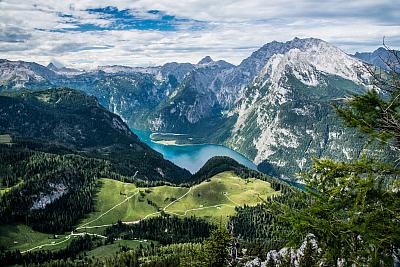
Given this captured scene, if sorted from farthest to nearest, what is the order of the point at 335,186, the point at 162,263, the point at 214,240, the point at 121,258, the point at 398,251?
1. the point at 121,258
2. the point at 162,263
3. the point at 214,240
4. the point at 335,186
5. the point at 398,251

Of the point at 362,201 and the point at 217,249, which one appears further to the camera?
the point at 217,249

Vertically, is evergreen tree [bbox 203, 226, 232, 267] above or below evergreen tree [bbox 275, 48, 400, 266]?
below

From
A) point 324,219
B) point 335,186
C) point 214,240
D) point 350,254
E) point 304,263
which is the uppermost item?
point 335,186

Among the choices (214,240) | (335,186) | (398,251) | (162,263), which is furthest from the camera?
(162,263)

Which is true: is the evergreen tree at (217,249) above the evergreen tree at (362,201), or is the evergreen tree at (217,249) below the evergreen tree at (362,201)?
below

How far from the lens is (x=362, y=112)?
16953 mm

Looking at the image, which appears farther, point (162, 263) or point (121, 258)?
point (121, 258)

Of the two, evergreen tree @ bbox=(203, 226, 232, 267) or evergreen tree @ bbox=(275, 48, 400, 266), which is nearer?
evergreen tree @ bbox=(275, 48, 400, 266)

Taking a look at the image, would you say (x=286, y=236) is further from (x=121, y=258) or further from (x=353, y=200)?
(x=121, y=258)

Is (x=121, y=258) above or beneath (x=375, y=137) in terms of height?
beneath

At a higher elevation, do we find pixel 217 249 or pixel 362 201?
pixel 362 201

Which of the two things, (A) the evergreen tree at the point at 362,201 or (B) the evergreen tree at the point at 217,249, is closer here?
(A) the evergreen tree at the point at 362,201

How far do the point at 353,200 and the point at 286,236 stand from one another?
3.28m

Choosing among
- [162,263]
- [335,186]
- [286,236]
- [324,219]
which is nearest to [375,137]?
[335,186]
